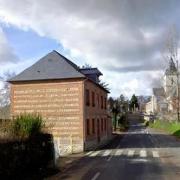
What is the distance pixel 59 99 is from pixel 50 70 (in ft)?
9.53

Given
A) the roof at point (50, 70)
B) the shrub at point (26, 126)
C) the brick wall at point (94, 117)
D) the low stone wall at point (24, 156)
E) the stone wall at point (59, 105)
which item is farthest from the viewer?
the brick wall at point (94, 117)

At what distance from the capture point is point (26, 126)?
18.9 m

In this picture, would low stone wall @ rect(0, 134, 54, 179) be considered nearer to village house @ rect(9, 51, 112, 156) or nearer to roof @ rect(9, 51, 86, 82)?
village house @ rect(9, 51, 112, 156)

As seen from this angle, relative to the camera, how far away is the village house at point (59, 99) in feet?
116

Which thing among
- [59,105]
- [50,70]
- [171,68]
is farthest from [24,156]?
[171,68]

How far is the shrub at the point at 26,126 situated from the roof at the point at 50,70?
15857 mm

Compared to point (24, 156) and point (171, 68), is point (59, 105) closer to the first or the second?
point (24, 156)

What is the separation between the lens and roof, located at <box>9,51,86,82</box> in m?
36.2

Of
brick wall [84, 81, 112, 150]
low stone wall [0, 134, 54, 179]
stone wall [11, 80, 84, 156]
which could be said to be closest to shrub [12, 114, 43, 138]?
low stone wall [0, 134, 54, 179]

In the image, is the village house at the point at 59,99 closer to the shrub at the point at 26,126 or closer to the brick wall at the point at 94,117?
the brick wall at the point at 94,117

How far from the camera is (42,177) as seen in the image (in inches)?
699

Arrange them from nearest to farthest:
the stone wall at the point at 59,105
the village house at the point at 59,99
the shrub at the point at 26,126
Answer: the shrub at the point at 26,126
the stone wall at the point at 59,105
the village house at the point at 59,99

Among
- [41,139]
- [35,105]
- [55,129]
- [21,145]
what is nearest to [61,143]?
[55,129]

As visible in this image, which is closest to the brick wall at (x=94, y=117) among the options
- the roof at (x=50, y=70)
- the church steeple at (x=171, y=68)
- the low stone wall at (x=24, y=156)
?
the roof at (x=50, y=70)
